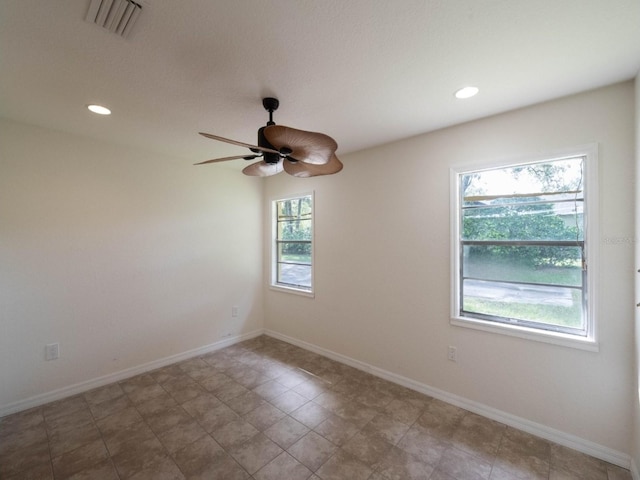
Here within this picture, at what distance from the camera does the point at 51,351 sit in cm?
257

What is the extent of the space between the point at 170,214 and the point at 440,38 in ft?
10.5

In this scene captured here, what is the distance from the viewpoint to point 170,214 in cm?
336

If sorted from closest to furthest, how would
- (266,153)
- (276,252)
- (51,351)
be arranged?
(266,153)
(51,351)
(276,252)

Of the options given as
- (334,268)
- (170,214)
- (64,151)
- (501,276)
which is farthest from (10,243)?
(501,276)

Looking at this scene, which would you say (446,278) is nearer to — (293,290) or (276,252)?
(293,290)

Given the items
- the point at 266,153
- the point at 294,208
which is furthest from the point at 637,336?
the point at 294,208

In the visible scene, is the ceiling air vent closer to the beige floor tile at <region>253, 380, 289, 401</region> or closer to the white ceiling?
the white ceiling

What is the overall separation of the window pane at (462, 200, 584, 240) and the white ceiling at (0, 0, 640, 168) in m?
0.80

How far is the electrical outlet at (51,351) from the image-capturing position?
8.36 ft

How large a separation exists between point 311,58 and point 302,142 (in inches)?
19.3

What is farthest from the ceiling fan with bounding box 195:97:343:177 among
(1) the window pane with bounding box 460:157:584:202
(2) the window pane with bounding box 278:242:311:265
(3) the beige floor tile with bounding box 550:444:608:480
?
(3) the beige floor tile with bounding box 550:444:608:480

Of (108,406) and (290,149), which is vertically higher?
(290,149)

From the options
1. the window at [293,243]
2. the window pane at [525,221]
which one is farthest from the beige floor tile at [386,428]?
the window at [293,243]

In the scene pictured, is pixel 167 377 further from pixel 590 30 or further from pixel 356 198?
pixel 590 30
